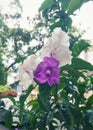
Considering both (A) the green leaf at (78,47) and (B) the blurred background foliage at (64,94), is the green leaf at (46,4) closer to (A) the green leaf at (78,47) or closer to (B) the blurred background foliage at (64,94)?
(B) the blurred background foliage at (64,94)

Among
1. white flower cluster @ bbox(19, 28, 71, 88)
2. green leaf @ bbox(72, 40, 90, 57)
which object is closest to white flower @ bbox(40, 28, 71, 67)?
white flower cluster @ bbox(19, 28, 71, 88)

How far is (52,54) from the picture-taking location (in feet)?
2.83

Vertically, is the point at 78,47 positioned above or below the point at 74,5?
below

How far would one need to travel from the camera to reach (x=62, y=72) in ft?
3.16

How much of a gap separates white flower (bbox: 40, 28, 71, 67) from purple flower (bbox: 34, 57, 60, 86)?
0.02m

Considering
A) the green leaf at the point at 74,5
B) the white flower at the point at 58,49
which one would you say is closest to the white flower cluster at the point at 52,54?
the white flower at the point at 58,49

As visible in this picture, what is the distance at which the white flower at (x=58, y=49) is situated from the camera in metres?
0.86

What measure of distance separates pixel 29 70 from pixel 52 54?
0.08 metres

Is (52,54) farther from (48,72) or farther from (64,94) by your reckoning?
(64,94)

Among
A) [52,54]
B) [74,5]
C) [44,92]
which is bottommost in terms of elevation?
[44,92]

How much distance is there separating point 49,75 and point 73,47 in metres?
0.22

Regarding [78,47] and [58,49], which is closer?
[58,49]

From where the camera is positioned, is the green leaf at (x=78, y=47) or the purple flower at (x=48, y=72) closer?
the purple flower at (x=48, y=72)

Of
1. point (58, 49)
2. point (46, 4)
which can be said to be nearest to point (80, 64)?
point (58, 49)
